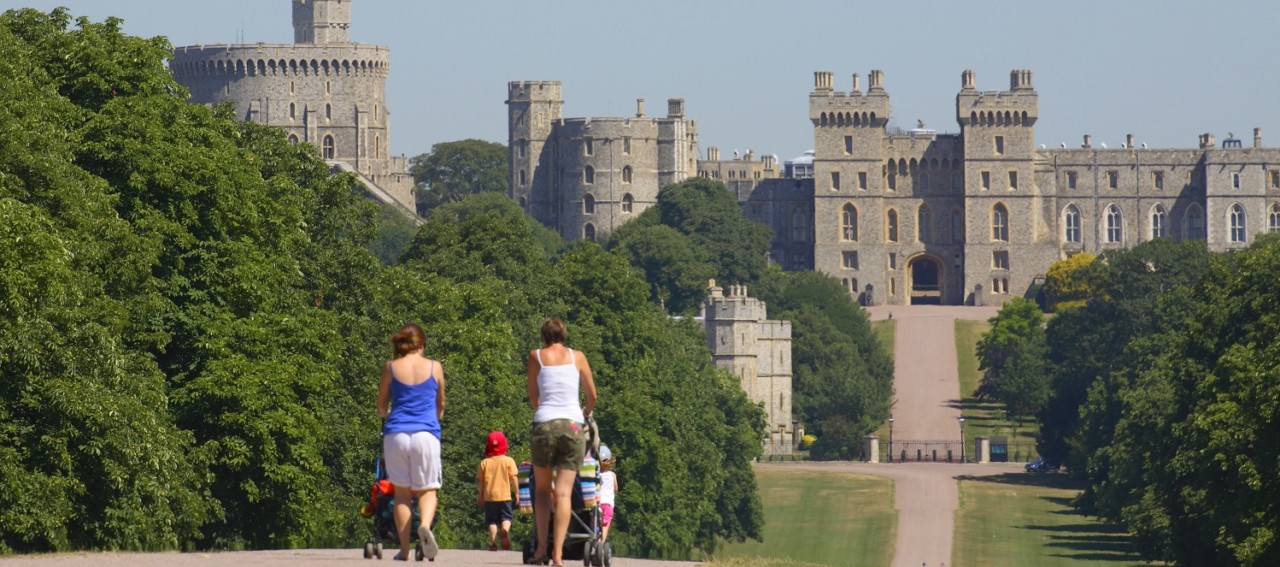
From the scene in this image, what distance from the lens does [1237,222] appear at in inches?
5866

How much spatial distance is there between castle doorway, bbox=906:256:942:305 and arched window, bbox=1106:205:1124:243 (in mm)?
9484

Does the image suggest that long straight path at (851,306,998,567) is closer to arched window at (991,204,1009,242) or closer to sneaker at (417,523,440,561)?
arched window at (991,204,1009,242)

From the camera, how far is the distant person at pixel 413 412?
23.2 metres

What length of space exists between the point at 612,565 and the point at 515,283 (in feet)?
128

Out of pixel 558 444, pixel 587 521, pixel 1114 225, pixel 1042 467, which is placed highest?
pixel 1114 225

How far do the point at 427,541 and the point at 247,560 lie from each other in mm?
2319

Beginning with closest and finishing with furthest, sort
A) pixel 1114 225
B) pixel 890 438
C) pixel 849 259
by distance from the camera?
pixel 890 438 < pixel 849 259 < pixel 1114 225

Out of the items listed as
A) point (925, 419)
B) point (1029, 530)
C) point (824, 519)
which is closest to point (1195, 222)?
point (925, 419)

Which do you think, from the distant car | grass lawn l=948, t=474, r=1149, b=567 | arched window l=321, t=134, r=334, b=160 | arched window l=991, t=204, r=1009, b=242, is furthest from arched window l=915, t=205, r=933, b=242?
grass lawn l=948, t=474, r=1149, b=567

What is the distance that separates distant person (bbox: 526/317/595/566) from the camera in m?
23.4

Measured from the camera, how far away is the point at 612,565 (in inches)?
1030

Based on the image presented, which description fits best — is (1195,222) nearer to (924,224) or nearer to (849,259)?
(924,224)

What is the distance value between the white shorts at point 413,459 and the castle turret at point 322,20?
164522 millimetres

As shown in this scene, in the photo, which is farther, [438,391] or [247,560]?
[247,560]
